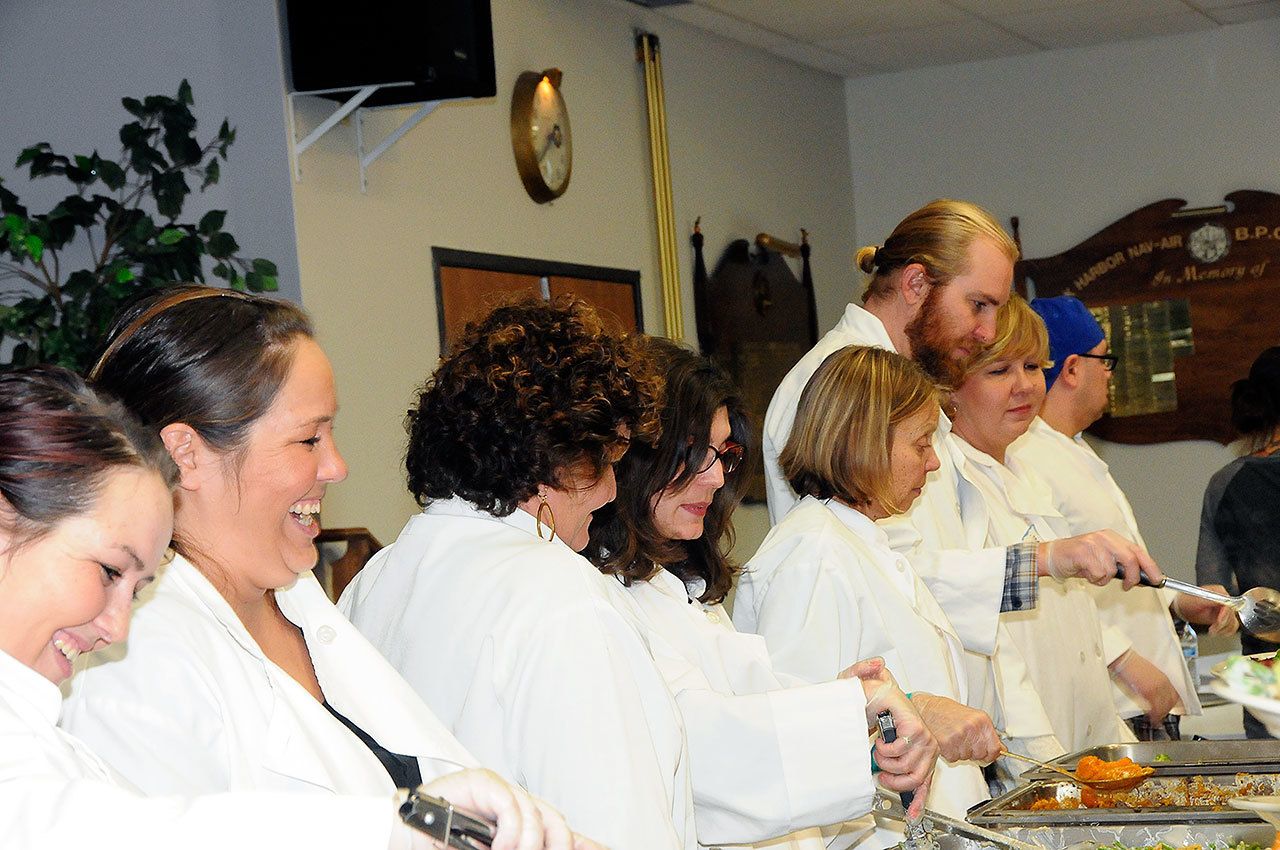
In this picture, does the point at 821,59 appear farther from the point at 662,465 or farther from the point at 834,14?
the point at 662,465

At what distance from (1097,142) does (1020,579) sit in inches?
164

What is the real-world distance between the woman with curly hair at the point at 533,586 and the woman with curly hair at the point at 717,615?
0.70ft

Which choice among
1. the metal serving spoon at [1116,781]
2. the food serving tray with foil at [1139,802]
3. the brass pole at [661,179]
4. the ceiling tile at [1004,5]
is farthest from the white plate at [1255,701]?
the ceiling tile at [1004,5]

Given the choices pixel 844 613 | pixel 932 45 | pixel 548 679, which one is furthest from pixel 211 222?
pixel 932 45

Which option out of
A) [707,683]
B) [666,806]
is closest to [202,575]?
[666,806]

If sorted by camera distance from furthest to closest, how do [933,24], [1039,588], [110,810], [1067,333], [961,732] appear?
1. [933,24]
2. [1067,333]
3. [1039,588]
4. [961,732]
5. [110,810]

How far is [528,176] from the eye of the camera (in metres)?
4.52

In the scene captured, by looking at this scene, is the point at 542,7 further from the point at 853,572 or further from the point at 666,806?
the point at 666,806

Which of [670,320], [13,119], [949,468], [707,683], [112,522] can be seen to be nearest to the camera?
[112,522]

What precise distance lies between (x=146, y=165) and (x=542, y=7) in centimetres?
171

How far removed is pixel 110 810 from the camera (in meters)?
0.94

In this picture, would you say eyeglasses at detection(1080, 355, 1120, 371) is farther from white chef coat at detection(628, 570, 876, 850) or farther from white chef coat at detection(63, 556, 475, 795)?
white chef coat at detection(63, 556, 475, 795)

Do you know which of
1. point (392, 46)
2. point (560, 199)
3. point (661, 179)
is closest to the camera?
point (392, 46)

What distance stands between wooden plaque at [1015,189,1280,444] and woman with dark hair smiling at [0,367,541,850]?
A: 5.68m
